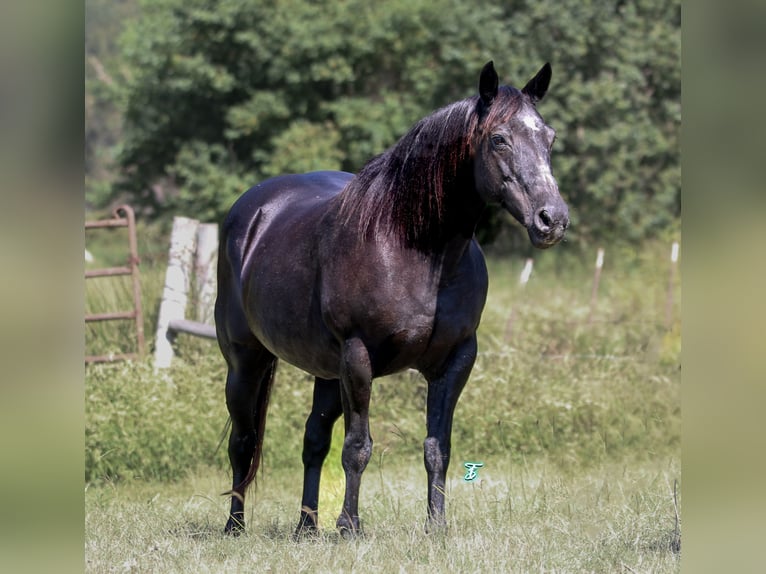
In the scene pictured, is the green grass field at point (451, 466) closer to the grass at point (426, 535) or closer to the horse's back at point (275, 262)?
the grass at point (426, 535)

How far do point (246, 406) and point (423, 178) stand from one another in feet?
6.39

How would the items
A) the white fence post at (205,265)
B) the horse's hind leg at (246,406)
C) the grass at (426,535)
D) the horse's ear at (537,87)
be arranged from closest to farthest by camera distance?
the grass at (426,535) → the horse's ear at (537,87) → the horse's hind leg at (246,406) → the white fence post at (205,265)

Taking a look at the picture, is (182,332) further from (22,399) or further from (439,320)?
(22,399)

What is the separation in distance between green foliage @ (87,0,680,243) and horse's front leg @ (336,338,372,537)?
1553 centimetres

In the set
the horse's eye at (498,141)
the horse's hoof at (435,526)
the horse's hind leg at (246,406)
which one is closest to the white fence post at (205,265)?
the horse's hind leg at (246,406)

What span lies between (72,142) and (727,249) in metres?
1.22

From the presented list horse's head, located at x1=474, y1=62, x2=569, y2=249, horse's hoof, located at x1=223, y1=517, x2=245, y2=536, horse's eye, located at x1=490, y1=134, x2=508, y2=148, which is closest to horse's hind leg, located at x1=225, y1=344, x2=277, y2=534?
horse's hoof, located at x1=223, y1=517, x2=245, y2=536

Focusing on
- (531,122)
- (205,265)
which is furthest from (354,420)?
(205,265)

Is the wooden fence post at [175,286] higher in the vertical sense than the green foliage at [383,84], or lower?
lower

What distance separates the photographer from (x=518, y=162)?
4.21 metres

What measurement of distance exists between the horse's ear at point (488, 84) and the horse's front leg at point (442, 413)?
1.12m

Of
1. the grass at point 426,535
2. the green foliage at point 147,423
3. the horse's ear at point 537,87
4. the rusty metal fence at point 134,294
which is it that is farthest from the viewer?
the rusty metal fence at point 134,294

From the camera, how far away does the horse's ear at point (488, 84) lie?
14.1ft

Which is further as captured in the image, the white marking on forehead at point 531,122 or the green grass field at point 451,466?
the green grass field at point 451,466
